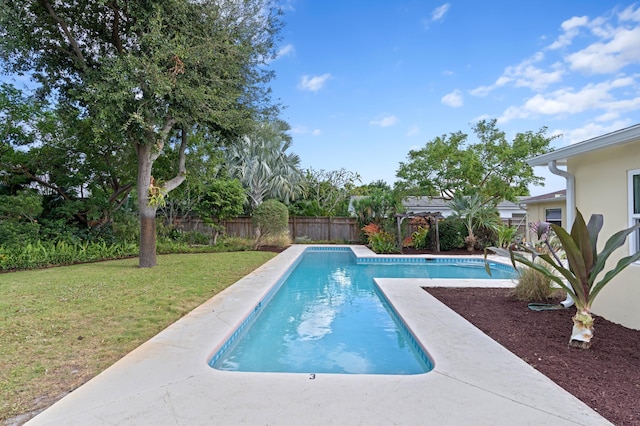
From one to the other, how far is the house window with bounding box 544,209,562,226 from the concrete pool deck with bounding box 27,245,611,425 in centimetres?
1317

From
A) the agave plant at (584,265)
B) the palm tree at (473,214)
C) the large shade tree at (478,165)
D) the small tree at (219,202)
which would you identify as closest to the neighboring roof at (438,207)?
the large shade tree at (478,165)

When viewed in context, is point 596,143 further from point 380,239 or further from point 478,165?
point 478,165

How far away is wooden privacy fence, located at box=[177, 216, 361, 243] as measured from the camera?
19547mm

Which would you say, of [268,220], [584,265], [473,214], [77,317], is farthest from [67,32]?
[473,214]

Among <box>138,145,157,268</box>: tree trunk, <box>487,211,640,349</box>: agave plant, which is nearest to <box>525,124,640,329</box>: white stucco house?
<box>487,211,640,349</box>: agave plant

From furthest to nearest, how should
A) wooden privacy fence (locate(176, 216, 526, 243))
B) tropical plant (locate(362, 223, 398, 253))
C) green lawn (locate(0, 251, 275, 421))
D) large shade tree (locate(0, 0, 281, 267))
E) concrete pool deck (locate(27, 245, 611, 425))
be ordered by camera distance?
wooden privacy fence (locate(176, 216, 526, 243)) < tropical plant (locate(362, 223, 398, 253)) < large shade tree (locate(0, 0, 281, 267)) < green lawn (locate(0, 251, 275, 421)) < concrete pool deck (locate(27, 245, 611, 425))

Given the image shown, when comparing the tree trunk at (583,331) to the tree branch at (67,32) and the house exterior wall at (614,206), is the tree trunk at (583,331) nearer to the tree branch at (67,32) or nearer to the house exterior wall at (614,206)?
the house exterior wall at (614,206)

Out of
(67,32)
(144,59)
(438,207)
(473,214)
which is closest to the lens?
(144,59)

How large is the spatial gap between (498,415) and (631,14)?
10.0 metres

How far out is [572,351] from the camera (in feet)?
11.5

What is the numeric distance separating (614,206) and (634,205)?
29 cm

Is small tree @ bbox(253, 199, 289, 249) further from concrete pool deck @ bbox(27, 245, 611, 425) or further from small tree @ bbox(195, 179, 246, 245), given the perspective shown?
concrete pool deck @ bbox(27, 245, 611, 425)

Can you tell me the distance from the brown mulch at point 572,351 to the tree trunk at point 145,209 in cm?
775

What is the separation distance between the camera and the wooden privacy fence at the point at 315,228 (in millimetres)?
19547
